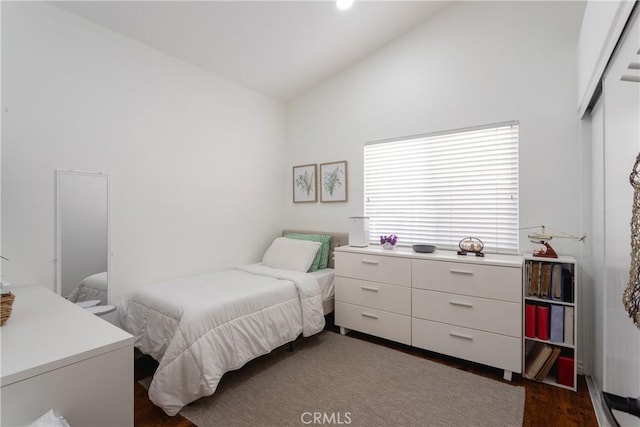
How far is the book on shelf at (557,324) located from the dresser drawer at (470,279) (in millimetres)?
260

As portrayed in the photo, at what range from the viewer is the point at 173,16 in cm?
235

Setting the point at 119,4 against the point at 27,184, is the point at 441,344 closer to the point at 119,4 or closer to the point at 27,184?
the point at 27,184

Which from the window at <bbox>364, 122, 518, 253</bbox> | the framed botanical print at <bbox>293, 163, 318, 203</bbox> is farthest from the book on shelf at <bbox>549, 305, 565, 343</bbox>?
the framed botanical print at <bbox>293, 163, 318, 203</bbox>

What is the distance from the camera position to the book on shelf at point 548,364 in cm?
209

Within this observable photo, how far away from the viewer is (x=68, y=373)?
1.02 metres

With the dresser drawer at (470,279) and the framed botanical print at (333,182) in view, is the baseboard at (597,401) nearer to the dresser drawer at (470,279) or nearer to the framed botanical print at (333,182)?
the dresser drawer at (470,279)

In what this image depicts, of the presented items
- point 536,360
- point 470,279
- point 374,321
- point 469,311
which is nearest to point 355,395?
point 374,321

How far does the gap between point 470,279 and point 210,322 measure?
191 cm

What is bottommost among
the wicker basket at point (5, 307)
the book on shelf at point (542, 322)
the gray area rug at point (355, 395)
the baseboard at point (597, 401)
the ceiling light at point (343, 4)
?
the gray area rug at point (355, 395)

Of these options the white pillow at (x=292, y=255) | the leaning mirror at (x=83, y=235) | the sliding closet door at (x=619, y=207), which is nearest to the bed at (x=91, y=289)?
the leaning mirror at (x=83, y=235)

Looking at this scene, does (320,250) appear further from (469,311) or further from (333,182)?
(469,311)

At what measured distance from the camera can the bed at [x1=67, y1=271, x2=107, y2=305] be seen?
2.21 metres

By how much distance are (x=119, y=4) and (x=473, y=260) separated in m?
3.24

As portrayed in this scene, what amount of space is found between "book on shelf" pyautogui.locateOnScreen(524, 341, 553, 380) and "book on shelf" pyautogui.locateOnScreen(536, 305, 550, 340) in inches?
3.7
